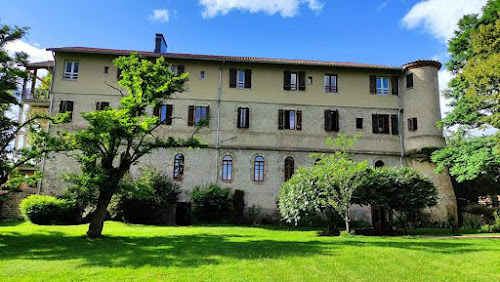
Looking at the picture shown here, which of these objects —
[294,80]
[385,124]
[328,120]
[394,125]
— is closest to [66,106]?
[294,80]

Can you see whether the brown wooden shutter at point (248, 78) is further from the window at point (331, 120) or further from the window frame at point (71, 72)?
the window frame at point (71, 72)

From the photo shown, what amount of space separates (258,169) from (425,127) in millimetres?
13024

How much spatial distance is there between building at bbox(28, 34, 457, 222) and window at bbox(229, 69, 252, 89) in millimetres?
80

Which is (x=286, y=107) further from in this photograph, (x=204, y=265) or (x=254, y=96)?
(x=204, y=265)

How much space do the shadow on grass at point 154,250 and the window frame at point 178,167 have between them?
40.7ft

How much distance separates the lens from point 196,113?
28922 millimetres

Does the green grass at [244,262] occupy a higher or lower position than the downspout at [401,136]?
lower

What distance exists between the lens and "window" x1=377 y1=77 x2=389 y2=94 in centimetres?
3031

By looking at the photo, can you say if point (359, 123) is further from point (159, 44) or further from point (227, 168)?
Result: point (159, 44)

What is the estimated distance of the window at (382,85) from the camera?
99.5ft

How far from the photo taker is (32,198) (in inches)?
933

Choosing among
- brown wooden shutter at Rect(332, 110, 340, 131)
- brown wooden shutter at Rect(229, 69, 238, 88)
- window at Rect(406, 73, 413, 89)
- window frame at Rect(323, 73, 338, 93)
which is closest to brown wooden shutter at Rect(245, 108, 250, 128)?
brown wooden shutter at Rect(229, 69, 238, 88)

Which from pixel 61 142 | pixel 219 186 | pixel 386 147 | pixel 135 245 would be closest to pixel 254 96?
pixel 219 186

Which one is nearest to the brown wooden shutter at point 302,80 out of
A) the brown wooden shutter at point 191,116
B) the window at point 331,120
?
the window at point 331,120
